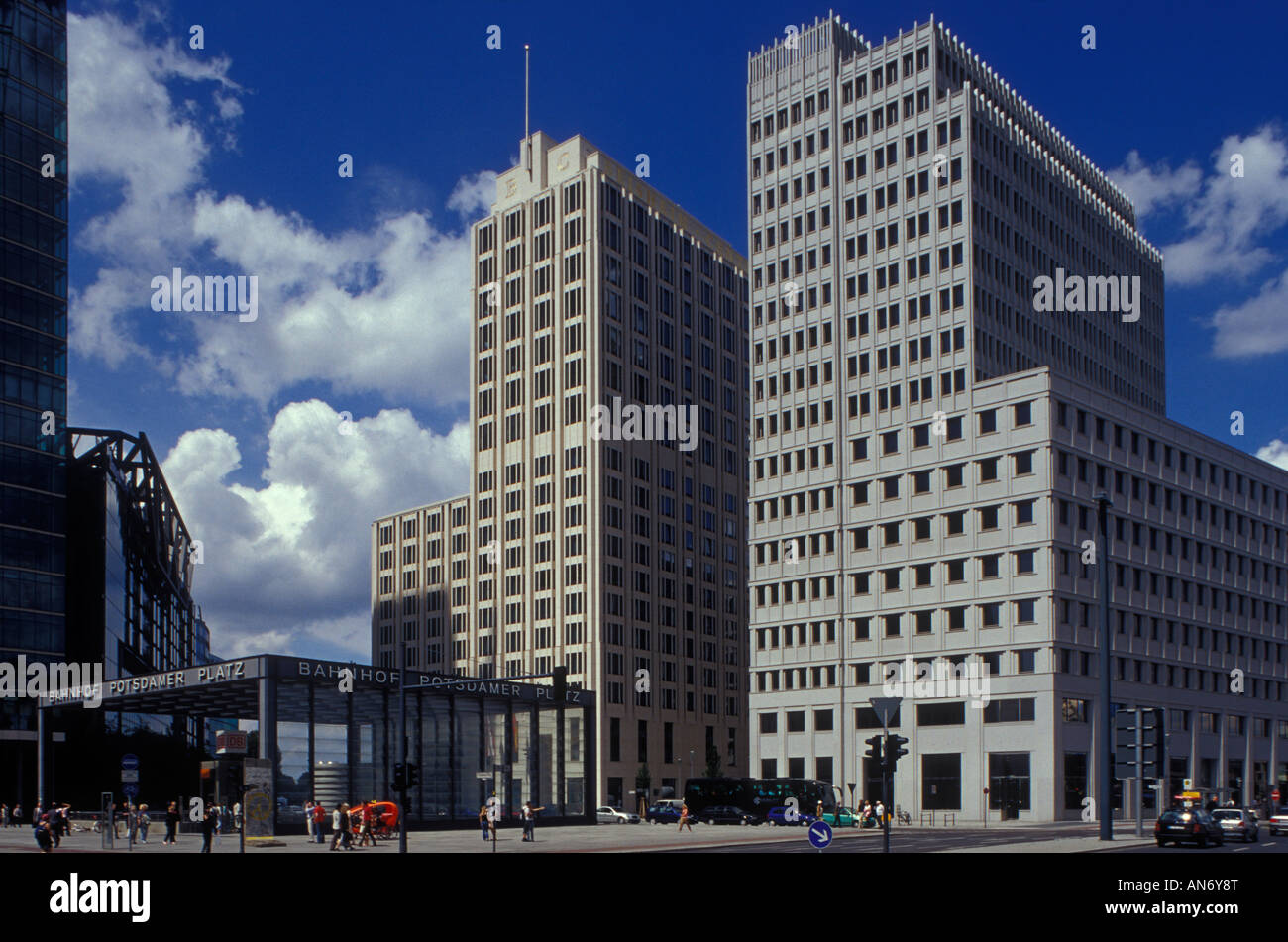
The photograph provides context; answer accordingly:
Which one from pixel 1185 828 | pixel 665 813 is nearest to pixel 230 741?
pixel 1185 828

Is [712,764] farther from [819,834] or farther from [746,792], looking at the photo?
[819,834]

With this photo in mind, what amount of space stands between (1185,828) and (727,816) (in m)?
51.3

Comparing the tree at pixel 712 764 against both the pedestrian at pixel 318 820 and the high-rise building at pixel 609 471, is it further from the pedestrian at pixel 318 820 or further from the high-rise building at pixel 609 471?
the pedestrian at pixel 318 820

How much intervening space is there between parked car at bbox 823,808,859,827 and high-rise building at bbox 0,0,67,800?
53.5 metres

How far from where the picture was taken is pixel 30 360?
299ft

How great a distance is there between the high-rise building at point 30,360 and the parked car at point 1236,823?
7385 centimetres

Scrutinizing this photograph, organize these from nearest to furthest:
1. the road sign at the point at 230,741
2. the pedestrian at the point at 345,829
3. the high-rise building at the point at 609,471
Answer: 1. the road sign at the point at 230,741
2. the pedestrian at the point at 345,829
3. the high-rise building at the point at 609,471

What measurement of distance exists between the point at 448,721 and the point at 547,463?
64.8 m

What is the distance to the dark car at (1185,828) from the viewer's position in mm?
42188

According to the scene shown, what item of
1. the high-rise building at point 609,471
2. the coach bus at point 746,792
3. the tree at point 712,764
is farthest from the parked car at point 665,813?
the tree at point 712,764

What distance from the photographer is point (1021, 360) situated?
102 meters

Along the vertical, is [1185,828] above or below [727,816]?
above
